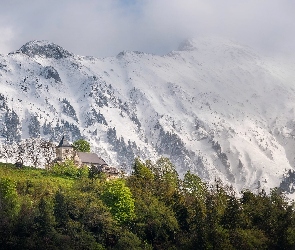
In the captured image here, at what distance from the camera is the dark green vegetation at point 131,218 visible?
108 metres

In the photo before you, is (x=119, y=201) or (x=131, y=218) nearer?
(x=131, y=218)

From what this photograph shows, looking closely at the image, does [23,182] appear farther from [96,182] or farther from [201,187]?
[201,187]

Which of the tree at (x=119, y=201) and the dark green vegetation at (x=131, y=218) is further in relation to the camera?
the tree at (x=119, y=201)

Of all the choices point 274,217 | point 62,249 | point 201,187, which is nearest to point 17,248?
point 62,249

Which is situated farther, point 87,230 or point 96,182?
point 96,182

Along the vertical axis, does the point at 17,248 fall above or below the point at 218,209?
below

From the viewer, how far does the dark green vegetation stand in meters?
108

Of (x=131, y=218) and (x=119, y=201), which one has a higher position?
(x=119, y=201)

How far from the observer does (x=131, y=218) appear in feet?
400

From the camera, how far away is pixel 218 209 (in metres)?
125

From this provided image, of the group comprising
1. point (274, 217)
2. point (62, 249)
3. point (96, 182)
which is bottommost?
point (62, 249)

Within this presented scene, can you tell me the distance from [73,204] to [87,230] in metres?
6.98

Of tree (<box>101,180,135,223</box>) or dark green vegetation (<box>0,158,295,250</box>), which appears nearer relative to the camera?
dark green vegetation (<box>0,158,295,250</box>)

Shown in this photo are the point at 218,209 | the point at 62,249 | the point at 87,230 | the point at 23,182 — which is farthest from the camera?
the point at 23,182
